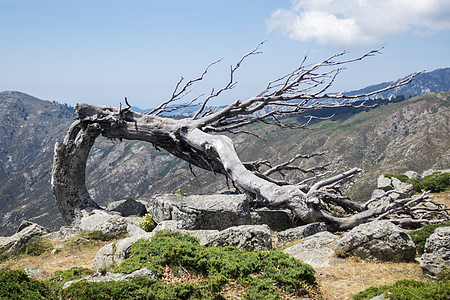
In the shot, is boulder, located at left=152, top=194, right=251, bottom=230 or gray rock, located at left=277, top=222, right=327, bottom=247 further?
boulder, located at left=152, top=194, right=251, bottom=230

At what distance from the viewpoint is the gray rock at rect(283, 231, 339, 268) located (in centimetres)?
1019

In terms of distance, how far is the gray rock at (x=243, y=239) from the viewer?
10.4 meters

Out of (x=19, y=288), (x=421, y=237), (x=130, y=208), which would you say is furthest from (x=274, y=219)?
(x=19, y=288)

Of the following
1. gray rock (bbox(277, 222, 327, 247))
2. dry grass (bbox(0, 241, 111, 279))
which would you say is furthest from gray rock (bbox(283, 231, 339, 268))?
dry grass (bbox(0, 241, 111, 279))

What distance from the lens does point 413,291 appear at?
649 centimetres

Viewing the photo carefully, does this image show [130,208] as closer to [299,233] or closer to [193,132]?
[193,132]

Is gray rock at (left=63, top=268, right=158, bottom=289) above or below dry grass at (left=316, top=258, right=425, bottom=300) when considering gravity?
above

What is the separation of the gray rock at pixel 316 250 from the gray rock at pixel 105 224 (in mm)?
8222

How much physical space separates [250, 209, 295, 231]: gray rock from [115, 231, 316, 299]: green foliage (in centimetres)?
516

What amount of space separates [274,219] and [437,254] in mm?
7415

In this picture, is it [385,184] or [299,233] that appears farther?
[385,184]

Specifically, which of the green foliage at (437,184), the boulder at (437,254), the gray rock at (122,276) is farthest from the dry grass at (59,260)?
the green foliage at (437,184)

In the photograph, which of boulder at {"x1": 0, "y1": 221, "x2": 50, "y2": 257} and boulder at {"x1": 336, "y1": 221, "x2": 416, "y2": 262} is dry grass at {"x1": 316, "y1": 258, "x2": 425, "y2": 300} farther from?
boulder at {"x1": 0, "y1": 221, "x2": 50, "y2": 257}

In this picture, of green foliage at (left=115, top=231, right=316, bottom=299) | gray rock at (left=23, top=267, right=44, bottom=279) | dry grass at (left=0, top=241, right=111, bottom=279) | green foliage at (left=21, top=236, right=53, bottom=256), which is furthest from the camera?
green foliage at (left=21, top=236, right=53, bottom=256)
